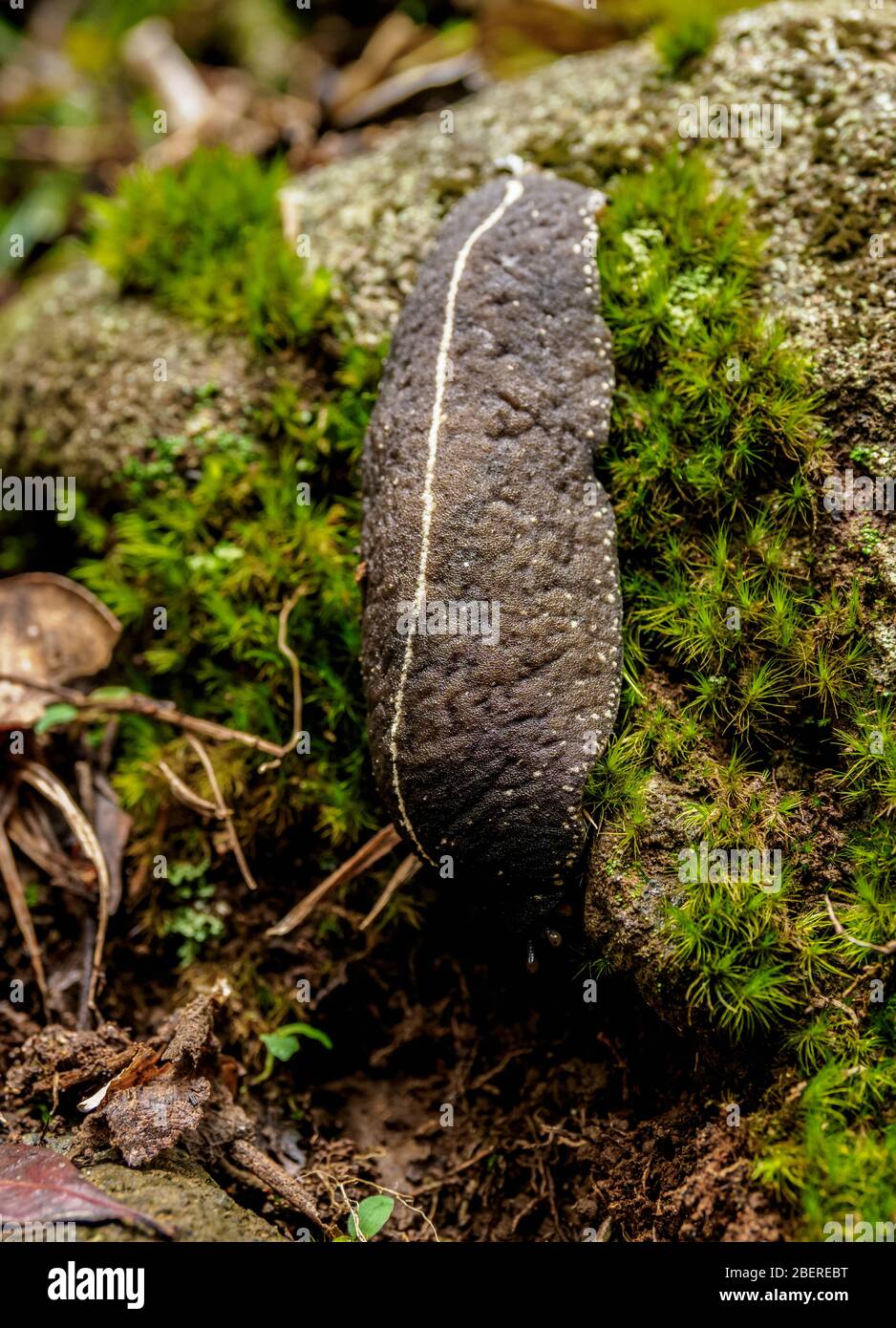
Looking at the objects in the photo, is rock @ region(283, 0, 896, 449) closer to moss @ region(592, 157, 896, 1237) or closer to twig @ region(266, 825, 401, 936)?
moss @ region(592, 157, 896, 1237)

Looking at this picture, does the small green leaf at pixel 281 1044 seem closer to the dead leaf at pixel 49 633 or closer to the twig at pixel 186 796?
the twig at pixel 186 796

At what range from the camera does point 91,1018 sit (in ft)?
11.5

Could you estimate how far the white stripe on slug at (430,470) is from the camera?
10.5ft

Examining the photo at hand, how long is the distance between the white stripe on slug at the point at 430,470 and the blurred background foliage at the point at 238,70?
1.53m

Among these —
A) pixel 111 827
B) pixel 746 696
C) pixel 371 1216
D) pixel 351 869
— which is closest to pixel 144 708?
pixel 111 827

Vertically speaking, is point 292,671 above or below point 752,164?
below

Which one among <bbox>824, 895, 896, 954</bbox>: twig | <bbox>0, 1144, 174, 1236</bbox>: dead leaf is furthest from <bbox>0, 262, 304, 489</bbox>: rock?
<bbox>824, 895, 896, 954</bbox>: twig

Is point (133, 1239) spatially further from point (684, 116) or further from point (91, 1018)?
point (684, 116)

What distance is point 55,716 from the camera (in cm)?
386

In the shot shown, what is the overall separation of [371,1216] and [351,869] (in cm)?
115

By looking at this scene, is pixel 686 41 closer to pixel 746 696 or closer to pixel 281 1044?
pixel 746 696

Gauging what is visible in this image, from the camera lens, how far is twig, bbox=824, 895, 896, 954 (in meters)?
2.81

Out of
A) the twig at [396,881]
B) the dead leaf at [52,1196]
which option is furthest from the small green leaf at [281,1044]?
→ the dead leaf at [52,1196]

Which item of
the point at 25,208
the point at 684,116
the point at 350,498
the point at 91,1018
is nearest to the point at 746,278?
the point at 684,116
